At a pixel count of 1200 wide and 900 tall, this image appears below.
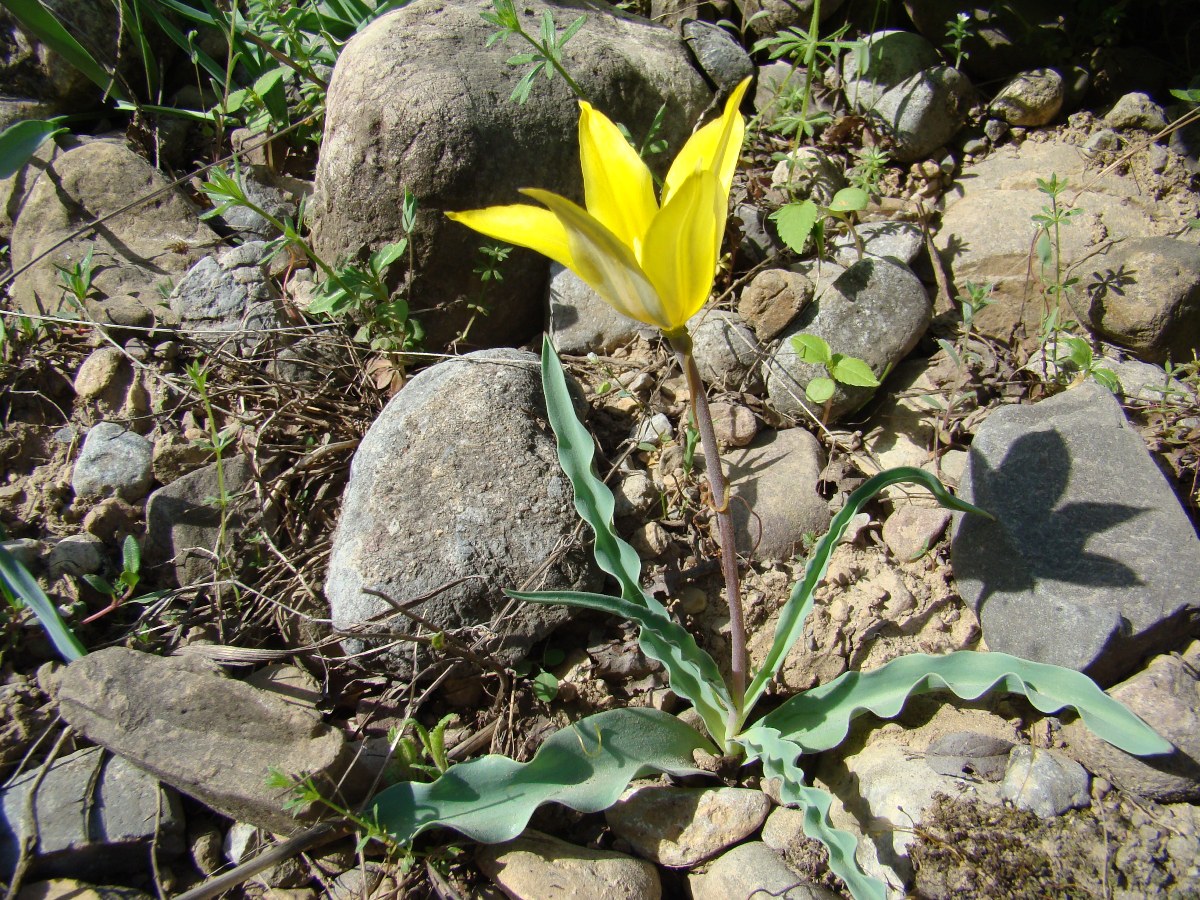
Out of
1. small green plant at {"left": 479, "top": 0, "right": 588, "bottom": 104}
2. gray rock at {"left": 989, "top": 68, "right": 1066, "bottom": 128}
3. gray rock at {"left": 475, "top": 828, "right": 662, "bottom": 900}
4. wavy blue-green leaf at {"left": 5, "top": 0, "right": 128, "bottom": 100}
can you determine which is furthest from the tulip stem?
wavy blue-green leaf at {"left": 5, "top": 0, "right": 128, "bottom": 100}

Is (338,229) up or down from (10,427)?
up

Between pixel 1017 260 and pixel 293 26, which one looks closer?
pixel 1017 260

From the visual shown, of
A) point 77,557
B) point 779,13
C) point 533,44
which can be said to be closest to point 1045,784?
point 533,44

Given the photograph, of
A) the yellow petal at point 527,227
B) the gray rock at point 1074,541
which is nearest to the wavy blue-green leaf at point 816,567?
the gray rock at point 1074,541

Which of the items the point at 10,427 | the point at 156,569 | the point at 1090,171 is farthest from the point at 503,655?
the point at 1090,171

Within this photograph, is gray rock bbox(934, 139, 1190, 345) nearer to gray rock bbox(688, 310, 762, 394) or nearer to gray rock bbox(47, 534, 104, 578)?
gray rock bbox(688, 310, 762, 394)

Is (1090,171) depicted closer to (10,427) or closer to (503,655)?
(503,655)
